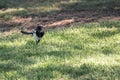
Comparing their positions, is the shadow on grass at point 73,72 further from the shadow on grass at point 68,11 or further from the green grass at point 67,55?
the shadow on grass at point 68,11

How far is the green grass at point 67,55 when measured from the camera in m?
8.53

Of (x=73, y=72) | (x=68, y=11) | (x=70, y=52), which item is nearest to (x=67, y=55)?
(x=70, y=52)

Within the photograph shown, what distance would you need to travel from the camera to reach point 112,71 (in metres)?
8.38

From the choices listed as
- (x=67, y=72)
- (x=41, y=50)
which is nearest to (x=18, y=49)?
(x=41, y=50)

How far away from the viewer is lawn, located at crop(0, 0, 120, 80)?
8578mm

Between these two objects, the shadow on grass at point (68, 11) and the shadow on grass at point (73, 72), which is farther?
the shadow on grass at point (68, 11)

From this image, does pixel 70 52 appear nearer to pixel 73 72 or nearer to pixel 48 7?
pixel 73 72

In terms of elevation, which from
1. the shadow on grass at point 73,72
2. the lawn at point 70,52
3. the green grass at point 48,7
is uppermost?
→ the shadow on grass at point 73,72

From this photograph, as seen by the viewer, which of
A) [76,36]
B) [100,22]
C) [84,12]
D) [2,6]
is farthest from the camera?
[2,6]

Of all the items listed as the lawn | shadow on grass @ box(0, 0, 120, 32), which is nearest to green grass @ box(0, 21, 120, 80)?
the lawn

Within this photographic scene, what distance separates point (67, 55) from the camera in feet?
32.3

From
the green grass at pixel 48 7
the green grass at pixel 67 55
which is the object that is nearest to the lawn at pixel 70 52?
the green grass at pixel 67 55

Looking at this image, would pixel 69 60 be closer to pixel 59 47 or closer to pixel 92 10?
pixel 59 47

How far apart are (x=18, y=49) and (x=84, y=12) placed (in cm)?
641
